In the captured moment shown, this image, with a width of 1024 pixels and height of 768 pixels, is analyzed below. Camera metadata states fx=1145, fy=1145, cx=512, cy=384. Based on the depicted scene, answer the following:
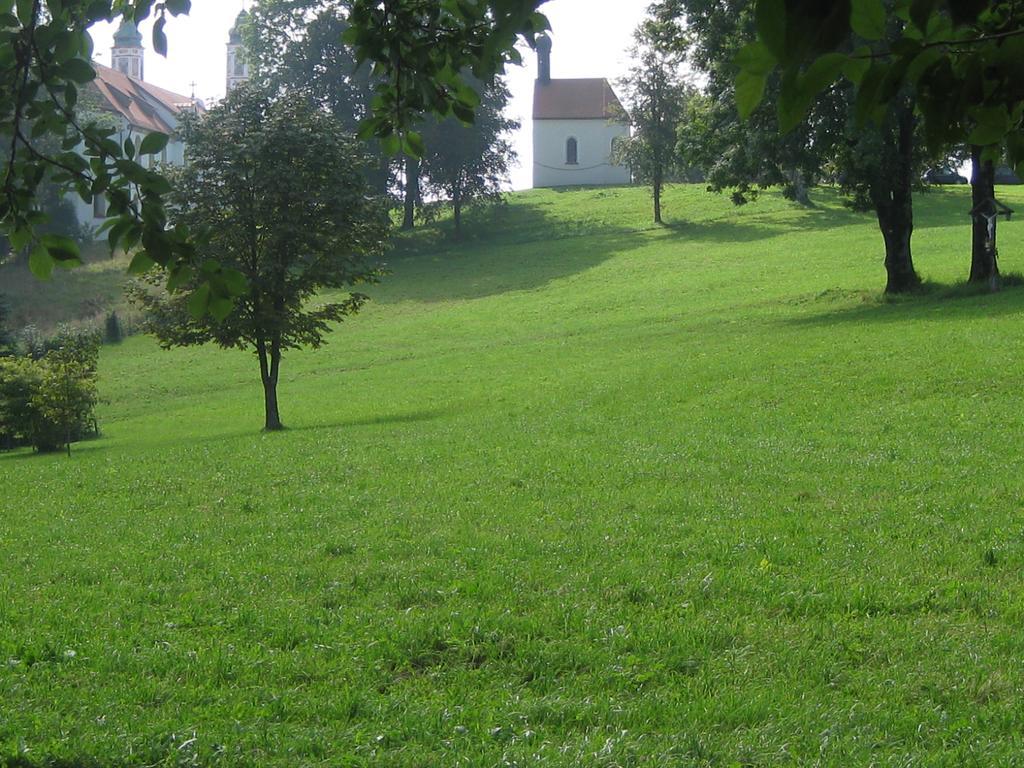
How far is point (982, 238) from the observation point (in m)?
27.1

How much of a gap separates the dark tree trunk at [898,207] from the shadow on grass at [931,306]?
49 cm

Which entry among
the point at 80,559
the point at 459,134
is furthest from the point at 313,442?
the point at 459,134

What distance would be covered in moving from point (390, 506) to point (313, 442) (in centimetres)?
713

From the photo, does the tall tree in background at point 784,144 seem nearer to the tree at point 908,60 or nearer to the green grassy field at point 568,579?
the green grassy field at point 568,579

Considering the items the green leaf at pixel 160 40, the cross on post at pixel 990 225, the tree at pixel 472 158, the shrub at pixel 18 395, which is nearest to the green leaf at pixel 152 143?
the green leaf at pixel 160 40

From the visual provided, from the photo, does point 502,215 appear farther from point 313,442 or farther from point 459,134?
point 313,442

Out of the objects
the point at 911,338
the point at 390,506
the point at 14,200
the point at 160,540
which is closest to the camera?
the point at 14,200

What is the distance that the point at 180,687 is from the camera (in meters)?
5.56

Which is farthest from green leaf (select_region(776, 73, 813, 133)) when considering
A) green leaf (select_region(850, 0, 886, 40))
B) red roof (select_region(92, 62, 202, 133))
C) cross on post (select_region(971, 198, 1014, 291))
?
red roof (select_region(92, 62, 202, 133))

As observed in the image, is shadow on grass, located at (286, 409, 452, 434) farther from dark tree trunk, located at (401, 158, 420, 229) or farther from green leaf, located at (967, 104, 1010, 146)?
dark tree trunk, located at (401, 158, 420, 229)

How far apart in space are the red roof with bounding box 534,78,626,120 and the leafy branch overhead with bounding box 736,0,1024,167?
301ft

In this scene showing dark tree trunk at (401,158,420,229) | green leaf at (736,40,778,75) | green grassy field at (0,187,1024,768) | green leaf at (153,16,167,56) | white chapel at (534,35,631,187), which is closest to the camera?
green leaf at (736,40,778,75)

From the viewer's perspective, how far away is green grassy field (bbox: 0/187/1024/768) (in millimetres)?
4996

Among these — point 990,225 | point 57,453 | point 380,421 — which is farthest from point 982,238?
point 57,453
